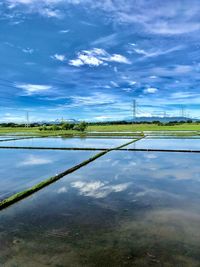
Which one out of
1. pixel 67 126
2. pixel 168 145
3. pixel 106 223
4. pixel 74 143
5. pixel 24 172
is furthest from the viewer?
pixel 67 126

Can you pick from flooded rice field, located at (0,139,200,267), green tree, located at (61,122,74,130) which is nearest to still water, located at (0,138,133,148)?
flooded rice field, located at (0,139,200,267)

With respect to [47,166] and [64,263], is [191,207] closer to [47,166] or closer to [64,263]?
[64,263]

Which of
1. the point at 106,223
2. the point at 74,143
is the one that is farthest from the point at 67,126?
the point at 106,223

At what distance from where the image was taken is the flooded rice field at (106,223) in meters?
4.74

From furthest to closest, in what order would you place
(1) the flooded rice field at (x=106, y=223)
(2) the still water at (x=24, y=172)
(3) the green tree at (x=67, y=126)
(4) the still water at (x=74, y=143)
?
1. (3) the green tree at (x=67, y=126)
2. (4) the still water at (x=74, y=143)
3. (2) the still water at (x=24, y=172)
4. (1) the flooded rice field at (x=106, y=223)

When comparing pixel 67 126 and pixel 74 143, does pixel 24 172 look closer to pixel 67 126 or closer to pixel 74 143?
pixel 74 143

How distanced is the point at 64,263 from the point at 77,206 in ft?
9.32

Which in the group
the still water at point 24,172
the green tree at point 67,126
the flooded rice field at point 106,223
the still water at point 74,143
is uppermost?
the green tree at point 67,126

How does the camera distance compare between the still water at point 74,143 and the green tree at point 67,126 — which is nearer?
the still water at point 74,143

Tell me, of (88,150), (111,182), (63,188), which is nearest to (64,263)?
(63,188)

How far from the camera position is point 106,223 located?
6184mm

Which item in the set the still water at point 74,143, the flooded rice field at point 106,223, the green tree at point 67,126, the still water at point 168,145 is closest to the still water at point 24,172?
the flooded rice field at point 106,223

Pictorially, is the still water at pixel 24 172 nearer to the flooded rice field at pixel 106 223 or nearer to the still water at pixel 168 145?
the flooded rice field at pixel 106 223

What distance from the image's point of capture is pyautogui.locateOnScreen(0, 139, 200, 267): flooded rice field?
4742 millimetres
